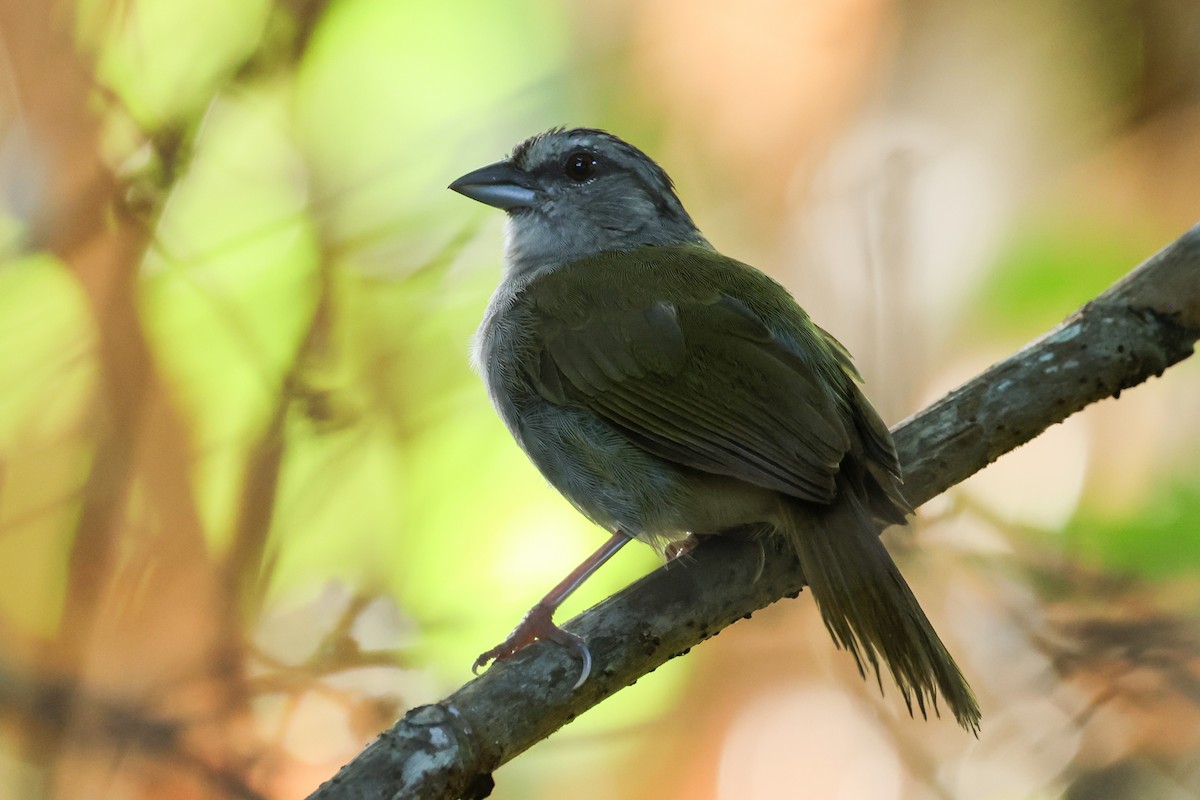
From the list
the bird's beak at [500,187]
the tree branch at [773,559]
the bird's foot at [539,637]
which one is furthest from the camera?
the bird's beak at [500,187]

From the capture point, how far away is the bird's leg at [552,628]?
80.1 inches

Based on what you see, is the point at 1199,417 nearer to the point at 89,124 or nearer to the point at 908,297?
the point at 908,297

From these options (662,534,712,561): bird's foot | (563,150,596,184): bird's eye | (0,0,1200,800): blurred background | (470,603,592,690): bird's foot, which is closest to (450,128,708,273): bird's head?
(563,150,596,184): bird's eye

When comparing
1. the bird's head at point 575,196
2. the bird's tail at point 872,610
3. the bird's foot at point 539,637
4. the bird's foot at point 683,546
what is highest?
the bird's head at point 575,196

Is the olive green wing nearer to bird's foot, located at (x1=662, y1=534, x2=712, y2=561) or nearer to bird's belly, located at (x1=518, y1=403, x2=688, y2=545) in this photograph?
bird's belly, located at (x1=518, y1=403, x2=688, y2=545)

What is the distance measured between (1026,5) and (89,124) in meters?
2.89

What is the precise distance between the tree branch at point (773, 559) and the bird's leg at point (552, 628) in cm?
3

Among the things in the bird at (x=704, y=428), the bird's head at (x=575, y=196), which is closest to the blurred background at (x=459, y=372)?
the bird's head at (x=575, y=196)

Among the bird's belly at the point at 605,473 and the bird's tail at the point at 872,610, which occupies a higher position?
the bird's belly at the point at 605,473

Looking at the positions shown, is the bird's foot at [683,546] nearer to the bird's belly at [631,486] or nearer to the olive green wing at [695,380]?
the bird's belly at [631,486]

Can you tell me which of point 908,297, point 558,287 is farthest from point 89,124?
point 908,297

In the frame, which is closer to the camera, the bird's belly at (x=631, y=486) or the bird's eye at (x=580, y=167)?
the bird's belly at (x=631, y=486)

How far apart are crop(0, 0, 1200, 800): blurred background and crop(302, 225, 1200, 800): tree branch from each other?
75 centimetres

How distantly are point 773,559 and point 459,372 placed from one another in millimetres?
1169
